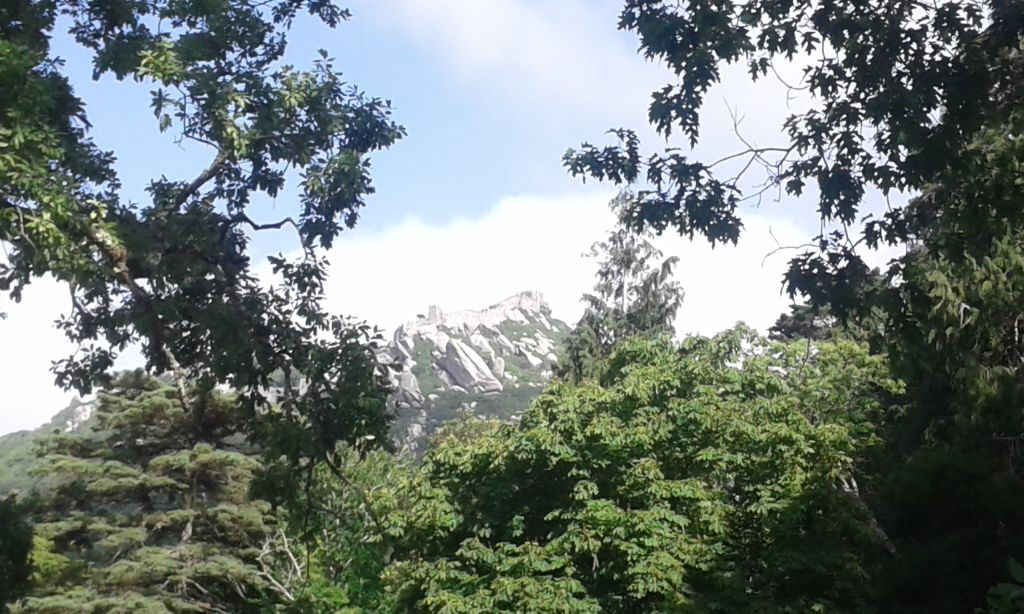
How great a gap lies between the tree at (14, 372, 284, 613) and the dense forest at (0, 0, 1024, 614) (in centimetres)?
23

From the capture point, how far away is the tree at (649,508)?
15.4 m

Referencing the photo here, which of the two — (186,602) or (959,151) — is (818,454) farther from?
(186,602)

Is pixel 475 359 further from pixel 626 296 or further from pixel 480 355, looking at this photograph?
pixel 626 296

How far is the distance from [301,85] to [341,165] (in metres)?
0.79

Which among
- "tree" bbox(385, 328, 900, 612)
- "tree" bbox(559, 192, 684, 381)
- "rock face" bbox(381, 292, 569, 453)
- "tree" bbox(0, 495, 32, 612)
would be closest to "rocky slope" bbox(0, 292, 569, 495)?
"rock face" bbox(381, 292, 569, 453)

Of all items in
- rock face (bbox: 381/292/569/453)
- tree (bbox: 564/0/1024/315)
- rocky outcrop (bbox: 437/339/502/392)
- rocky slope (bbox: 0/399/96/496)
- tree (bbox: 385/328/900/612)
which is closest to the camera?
tree (bbox: 564/0/1024/315)

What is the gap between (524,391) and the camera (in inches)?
5315

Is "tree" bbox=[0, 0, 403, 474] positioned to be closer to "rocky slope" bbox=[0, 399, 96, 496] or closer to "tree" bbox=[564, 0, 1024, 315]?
"tree" bbox=[564, 0, 1024, 315]

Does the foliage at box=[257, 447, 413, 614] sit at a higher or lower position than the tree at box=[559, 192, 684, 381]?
lower

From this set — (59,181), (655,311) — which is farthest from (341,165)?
(655,311)

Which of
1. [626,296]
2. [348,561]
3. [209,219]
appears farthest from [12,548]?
[626,296]

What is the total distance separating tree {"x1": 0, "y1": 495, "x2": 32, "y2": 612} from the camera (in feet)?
34.9

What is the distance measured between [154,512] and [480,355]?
126 metres

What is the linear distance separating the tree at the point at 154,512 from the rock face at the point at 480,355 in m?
80.9
